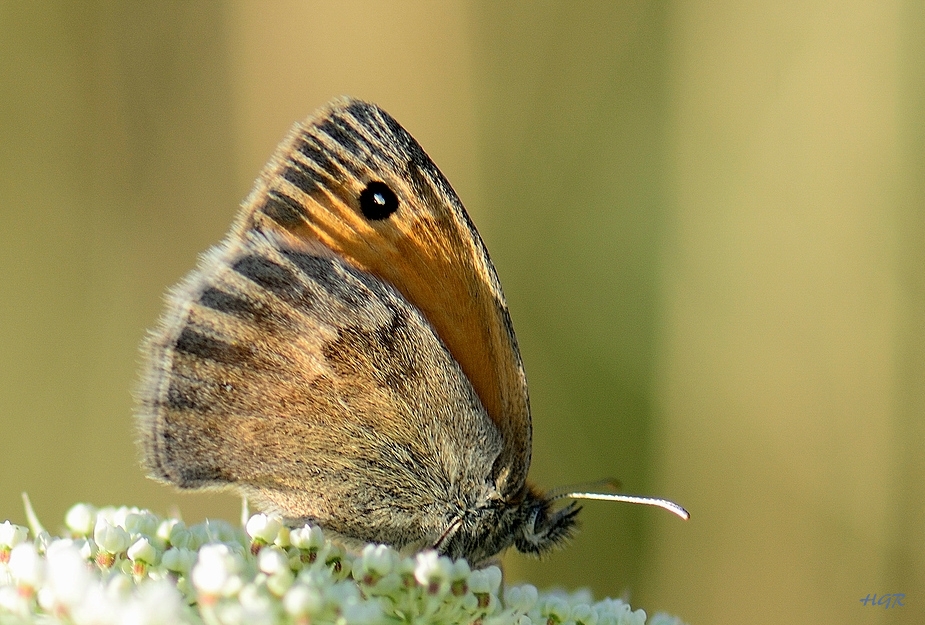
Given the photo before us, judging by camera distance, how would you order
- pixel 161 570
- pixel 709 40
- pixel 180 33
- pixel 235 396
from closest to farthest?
pixel 161 570 → pixel 235 396 → pixel 709 40 → pixel 180 33

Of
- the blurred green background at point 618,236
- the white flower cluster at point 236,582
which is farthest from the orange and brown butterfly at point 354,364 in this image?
the blurred green background at point 618,236

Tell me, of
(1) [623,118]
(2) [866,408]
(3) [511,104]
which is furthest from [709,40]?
(2) [866,408]

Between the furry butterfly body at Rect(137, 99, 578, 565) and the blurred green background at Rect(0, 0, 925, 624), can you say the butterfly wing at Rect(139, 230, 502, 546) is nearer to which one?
the furry butterfly body at Rect(137, 99, 578, 565)

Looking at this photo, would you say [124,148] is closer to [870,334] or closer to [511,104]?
[511,104]
